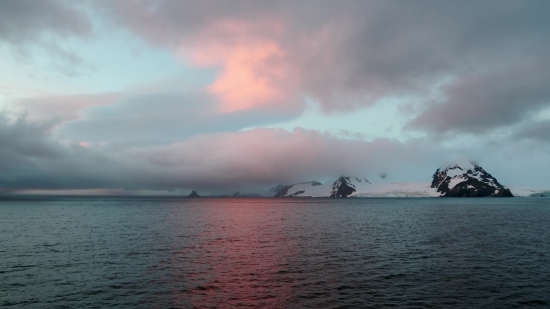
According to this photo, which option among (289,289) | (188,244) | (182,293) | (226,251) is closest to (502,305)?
(289,289)

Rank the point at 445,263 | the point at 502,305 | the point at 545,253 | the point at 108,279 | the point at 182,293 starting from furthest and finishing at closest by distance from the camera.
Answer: the point at 545,253 → the point at 445,263 → the point at 108,279 → the point at 182,293 → the point at 502,305

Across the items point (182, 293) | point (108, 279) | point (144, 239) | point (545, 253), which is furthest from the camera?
point (144, 239)

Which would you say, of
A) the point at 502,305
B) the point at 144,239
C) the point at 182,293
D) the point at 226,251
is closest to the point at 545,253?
the point at 502,305

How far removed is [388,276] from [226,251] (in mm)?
26025

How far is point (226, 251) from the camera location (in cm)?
5284

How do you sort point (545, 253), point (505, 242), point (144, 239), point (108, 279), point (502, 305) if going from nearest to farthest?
point (502, 305) < point (108, 279) < point (545, 253) < point (505, 242) < point (144, 239)

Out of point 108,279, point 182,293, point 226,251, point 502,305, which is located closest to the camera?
point 502,305

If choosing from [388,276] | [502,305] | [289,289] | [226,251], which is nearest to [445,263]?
[388,276]

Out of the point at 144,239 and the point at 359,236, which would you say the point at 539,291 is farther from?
the point at 144,239

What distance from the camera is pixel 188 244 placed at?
2336 inches

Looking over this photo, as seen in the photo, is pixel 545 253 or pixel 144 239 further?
pixel 144 239

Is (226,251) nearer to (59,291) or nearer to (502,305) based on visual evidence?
(59,291)

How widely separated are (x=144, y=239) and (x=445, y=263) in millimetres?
52820

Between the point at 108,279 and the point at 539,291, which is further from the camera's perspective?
the point at 108,279
